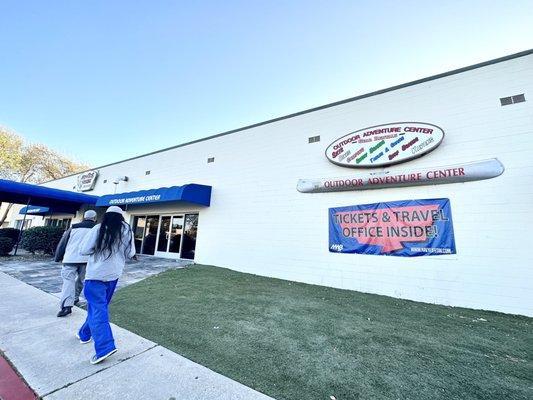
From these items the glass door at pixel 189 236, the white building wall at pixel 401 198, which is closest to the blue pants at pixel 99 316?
the white building wall at pixel 401 198

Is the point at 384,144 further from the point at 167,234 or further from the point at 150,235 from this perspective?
the point at 150,235

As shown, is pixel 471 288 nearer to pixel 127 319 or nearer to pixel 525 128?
pixel 525 128

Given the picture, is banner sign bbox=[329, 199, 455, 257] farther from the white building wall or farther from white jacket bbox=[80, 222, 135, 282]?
white jacket bbox=[80, 222, 135, 282]

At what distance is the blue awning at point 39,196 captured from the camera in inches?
452

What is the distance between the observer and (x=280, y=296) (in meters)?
6.14

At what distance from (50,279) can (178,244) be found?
17.0ft

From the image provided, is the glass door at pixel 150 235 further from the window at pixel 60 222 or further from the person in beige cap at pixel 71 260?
the window at pixel 60 222

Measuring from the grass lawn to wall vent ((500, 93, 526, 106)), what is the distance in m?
5.06

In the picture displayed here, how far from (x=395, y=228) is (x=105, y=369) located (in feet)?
22.3

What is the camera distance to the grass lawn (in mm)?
2646

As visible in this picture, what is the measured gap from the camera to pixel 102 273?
298 centimetres

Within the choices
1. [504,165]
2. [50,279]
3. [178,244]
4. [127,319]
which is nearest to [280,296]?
[127,319]

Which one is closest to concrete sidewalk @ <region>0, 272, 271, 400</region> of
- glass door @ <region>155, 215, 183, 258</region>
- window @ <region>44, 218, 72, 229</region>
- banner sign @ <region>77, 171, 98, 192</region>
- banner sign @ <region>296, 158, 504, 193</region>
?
banner sign @ <region>296, 158, 504, 193</region>

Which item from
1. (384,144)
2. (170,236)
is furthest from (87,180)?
(384,144)
